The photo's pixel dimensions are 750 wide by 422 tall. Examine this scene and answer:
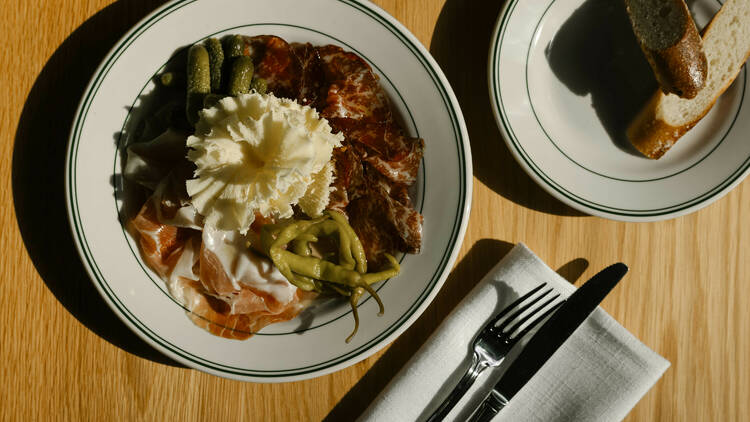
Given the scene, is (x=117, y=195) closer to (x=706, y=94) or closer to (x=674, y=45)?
(x=674, y=45)

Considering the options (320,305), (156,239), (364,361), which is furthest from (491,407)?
(156,239)

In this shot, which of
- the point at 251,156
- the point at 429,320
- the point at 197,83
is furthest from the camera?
the point at 429,320

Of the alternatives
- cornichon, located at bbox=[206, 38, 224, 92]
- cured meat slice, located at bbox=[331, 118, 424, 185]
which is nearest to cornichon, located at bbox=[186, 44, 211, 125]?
cornichon, located at bbox=[206, 38, 224, 92]

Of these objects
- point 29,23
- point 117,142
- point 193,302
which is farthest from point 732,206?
point 29,23

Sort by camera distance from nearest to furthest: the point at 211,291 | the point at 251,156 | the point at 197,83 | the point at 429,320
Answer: the point at 251,156 < the point at 197,83 < the point at 211,291 < the point at 429,320

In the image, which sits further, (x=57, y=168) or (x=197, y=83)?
(x=57, y=168)

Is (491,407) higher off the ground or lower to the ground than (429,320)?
lower

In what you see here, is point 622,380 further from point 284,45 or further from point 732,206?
point 284,45

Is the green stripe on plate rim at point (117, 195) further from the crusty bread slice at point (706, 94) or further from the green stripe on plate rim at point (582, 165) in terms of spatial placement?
the crusty bread slice at point (706, 94)
